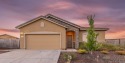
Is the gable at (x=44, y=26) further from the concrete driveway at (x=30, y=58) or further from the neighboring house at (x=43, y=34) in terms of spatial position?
the concrete driveway at (x=30, y=58)

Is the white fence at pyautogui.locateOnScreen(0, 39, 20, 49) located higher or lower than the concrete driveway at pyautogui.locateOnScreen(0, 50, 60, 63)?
higher

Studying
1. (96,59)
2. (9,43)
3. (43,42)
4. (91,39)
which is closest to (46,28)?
(43,42)

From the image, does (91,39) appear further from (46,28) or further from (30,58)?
(46,28)

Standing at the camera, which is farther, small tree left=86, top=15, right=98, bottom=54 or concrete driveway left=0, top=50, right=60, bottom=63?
small tree left=86, top=15, right=98, bottom=54

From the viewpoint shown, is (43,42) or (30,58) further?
(43,42)

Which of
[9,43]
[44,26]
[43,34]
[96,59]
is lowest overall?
[96,59]

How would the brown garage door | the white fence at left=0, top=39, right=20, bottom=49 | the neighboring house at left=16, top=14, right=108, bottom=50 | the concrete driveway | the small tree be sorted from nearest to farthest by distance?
the concrete driveway
the small tree
the neighboring house at left=16, top=14, right=108, bottom=50
the brown garage door
the white fence at left=0, top=39, right=20, bottom=49

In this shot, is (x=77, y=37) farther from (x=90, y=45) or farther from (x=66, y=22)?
(x=90, y=45)

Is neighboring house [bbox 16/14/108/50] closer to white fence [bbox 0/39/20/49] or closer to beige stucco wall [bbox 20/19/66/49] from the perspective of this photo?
beige stucco wall [bbox 20/19/66/49]

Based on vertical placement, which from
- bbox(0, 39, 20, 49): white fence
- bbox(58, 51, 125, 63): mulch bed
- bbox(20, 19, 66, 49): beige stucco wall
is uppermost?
bbox(20, 19, 66, 49): beige stucco wall

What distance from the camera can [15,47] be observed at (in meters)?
39.6

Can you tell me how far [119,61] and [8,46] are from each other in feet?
81.2

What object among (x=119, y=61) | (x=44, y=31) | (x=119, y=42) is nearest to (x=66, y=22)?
(x=44, y=31)

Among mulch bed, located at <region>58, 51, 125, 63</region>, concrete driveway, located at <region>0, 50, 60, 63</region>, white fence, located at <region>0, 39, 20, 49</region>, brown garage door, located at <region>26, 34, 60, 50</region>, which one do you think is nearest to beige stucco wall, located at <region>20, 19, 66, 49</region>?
brown garage door, located at <region>26, 34, 60, 50</region>
